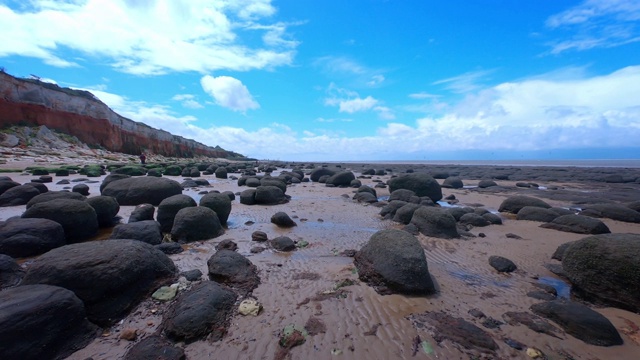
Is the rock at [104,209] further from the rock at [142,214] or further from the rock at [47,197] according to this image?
the rock at [142,214]

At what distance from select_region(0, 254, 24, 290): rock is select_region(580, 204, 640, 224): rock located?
1936 cm

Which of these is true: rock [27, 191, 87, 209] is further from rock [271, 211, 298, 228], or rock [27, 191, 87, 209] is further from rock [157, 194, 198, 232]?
rock [271, 211, 298, 228]

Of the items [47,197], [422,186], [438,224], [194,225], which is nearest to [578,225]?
[438,224]

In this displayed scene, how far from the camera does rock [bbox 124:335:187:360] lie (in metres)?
3.68

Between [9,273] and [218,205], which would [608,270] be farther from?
[9,273]

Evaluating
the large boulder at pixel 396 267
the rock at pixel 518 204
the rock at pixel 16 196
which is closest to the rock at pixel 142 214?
the rock at pixel 16 196

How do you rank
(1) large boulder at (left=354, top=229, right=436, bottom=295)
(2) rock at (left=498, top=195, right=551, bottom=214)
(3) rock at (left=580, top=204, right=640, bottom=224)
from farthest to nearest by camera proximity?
(2) rock at (left=498, top=195, right=551, bottom=214) → (3) rock at (left=580, top=204, right=640, bottom=224) → (1) large boulder at (left=354, top=229, right=436, bottom=295)

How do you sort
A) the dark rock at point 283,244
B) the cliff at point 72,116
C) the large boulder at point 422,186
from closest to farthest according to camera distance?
the dark rock at point 283,244 → the large boulder at point 422,186 → the cliff at point 72,116

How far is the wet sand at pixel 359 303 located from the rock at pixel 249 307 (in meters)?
0.15

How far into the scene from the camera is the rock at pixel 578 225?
9.86 meters

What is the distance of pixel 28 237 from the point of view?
6492 mm

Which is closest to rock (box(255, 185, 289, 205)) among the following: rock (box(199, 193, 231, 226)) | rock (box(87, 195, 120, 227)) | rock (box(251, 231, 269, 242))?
rock (box(199, 193, 231, 226))

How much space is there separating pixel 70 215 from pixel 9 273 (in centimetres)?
281

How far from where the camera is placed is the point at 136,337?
417 cm
